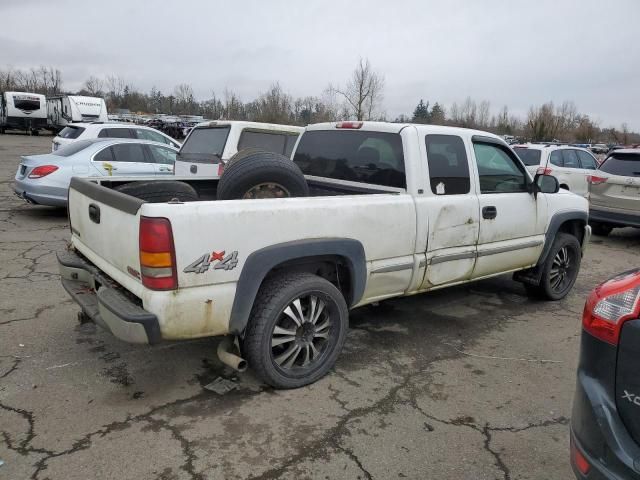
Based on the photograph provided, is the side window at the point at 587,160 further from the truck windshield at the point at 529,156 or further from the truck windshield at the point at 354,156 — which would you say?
the truck windshield at the point at 354,156

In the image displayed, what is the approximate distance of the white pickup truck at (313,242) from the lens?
9.42 ft

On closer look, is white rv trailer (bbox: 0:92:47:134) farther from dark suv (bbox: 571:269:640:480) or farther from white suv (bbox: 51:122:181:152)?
dark suv (bbox: 571:269:640:480)

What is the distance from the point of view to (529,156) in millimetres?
12070

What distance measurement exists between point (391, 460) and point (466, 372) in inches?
53.1

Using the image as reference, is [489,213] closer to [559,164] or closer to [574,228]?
[574,228]

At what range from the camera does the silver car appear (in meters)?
8.57

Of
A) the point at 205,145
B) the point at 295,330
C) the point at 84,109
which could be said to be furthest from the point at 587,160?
the point at 84,109

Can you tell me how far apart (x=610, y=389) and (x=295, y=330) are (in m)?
1.98

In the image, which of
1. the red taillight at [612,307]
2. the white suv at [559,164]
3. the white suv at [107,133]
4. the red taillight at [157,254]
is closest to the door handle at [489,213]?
the red taillight at [612,307]

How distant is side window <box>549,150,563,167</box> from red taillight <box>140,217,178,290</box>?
11.3m

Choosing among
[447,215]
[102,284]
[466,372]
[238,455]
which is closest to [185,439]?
[238,455]

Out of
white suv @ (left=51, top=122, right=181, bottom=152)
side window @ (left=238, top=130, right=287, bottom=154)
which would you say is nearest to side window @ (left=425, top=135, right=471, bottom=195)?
side window @ (left=238, top=130, right=287, bottom=154)

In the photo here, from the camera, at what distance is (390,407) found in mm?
3330

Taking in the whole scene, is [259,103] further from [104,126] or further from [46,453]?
[46,453]
